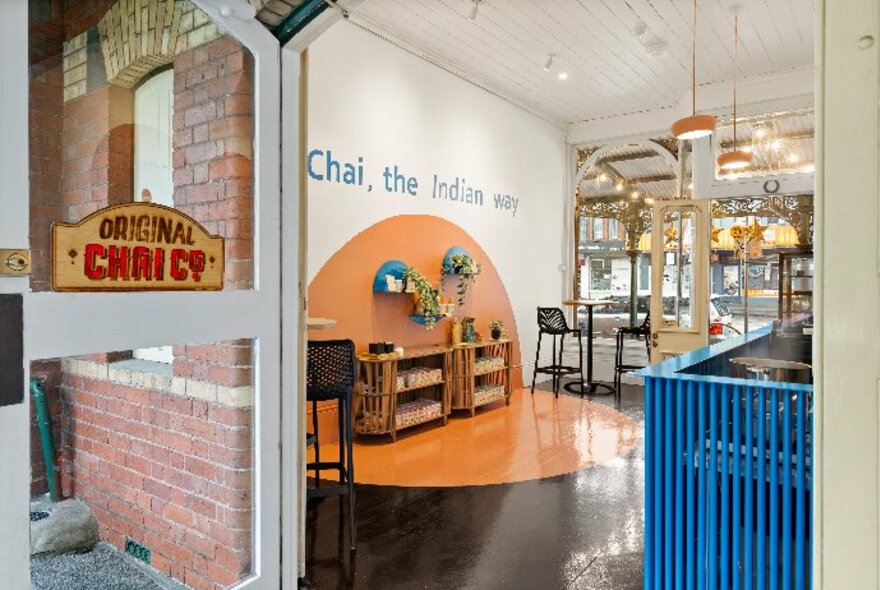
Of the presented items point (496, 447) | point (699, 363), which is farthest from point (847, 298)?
point (496, 447)

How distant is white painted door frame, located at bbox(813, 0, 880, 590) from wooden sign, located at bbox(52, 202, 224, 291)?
1.83m

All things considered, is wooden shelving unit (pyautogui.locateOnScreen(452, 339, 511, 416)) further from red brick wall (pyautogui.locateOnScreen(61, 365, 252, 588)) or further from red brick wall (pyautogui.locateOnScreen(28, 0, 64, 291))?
red brick wall (pyautogui.locateOnScreen(28, 0, 64, 291))

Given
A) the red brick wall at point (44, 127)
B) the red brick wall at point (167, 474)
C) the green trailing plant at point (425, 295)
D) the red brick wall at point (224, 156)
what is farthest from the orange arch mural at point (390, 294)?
the red brick wall at point (44, 127)

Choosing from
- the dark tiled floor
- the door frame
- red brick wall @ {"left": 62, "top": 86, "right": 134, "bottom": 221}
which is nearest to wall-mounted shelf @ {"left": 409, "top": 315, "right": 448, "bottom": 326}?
the dark tiled floor

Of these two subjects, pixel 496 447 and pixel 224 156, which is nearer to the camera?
pixel 224 156

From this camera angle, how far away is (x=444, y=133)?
21.3ft

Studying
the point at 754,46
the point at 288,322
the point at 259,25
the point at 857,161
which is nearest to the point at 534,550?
the point at 288,322

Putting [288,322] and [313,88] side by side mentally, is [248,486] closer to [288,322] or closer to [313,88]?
[288,322]

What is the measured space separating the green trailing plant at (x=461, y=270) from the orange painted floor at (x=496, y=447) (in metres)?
1.32

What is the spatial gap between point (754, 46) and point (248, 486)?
6261 millimetres

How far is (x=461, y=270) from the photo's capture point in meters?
6.40

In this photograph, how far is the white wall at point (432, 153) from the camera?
512 cm

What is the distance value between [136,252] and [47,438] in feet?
2.52

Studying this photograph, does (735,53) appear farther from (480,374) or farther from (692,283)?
(480,374)
